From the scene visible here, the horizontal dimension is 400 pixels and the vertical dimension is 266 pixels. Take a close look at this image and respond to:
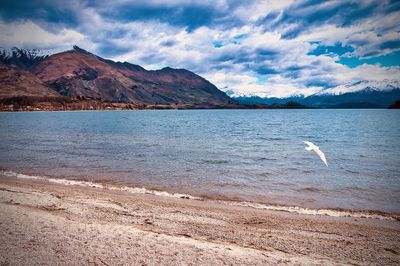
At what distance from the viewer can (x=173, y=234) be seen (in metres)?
10.5

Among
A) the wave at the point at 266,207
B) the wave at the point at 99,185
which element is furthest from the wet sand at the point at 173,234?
the wave at the point at 99,185

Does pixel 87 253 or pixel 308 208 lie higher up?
pixel 87 253

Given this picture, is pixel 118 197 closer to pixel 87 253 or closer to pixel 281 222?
pixel 87 253

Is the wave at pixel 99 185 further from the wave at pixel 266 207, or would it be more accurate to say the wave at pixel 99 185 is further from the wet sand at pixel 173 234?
the wet sand at pixel 173 234

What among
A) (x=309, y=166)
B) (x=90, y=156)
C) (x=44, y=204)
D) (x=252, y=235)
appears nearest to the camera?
(x=252, y=235)

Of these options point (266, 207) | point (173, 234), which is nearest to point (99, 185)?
point (173, 234)

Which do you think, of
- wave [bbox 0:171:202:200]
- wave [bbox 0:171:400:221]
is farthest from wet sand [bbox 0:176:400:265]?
wave [bbox 0:171:202:200]

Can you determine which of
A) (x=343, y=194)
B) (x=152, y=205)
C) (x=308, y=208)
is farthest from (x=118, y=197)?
(x=343, y=194)

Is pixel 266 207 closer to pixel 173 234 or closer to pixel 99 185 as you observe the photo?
pixel 173 234

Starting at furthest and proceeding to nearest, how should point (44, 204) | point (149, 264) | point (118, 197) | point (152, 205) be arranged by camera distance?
point (118, 197) → point (152, 205) → point (44, 204) → point (149, 264)

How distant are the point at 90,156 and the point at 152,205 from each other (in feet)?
65.4

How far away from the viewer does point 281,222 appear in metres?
12.7

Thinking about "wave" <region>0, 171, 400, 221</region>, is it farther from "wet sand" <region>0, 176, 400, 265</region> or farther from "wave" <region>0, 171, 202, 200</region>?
"wet sand" <region>0, 176, 400, 265</region>

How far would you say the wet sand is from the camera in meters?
8.36
